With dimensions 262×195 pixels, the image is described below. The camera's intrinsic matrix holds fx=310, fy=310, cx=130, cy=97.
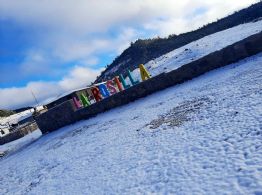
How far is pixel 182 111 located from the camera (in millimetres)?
11117

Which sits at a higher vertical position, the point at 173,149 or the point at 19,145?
the point at 19,145

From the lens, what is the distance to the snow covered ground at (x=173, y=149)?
6320mm

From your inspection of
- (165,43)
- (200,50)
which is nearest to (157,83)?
(200,50)

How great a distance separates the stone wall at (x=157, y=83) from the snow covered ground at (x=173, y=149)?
26.5 inches

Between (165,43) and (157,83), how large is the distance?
3471cm

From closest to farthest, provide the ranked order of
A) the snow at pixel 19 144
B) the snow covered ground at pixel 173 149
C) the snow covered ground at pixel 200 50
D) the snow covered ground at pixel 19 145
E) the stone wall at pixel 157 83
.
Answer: the snow covered ground at pixel 173 149 < the stone wall at pixel 157 83 < the snow covered ground at pixel 19 145 < the snow at pixel 19 144 < the snow covered ground at pixel 200 50

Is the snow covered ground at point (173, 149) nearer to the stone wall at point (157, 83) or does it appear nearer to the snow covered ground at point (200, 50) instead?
the stone wall at point (157, 83)

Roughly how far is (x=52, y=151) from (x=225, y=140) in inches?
373

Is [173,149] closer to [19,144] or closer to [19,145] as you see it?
[19,145]

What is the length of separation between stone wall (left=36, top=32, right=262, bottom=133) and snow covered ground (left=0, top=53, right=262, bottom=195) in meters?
0.67

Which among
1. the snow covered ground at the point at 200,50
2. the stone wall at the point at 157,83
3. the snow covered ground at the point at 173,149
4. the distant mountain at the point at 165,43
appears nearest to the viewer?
the snow covered ground at the point at 173,149

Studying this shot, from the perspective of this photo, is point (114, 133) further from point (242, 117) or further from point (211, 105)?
point (242, 117)

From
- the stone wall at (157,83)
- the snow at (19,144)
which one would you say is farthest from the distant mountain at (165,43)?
the stone wall at (157,83)

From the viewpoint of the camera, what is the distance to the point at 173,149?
8211mm
